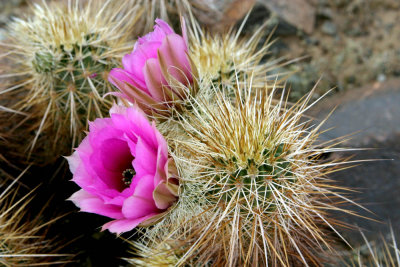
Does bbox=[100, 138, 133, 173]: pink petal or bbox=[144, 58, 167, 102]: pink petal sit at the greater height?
bbox=[144, 58, 167, 102]: pink petal

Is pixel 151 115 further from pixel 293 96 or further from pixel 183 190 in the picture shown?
pixel 293 96

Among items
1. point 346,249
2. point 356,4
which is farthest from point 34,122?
point 356,4

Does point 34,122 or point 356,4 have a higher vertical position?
point 356,4

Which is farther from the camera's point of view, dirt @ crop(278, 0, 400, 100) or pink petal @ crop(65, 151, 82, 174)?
dirt @ crop(278, 0, 400, 100)

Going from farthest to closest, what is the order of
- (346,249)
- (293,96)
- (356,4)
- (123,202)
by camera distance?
(356,4), (293,96), (346,249), (123,202)

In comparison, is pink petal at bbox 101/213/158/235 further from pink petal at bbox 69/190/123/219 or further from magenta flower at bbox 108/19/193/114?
magenta flower at bbox 108/19/193/114

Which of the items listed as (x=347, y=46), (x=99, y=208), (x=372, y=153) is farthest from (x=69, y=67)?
(x=347, y=46)

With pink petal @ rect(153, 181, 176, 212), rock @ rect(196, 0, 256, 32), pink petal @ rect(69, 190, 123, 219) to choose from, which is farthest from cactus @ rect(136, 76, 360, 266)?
rock @ rect(196, 0, 256, 32)

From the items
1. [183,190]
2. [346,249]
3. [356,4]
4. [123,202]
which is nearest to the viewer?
[123,202]
